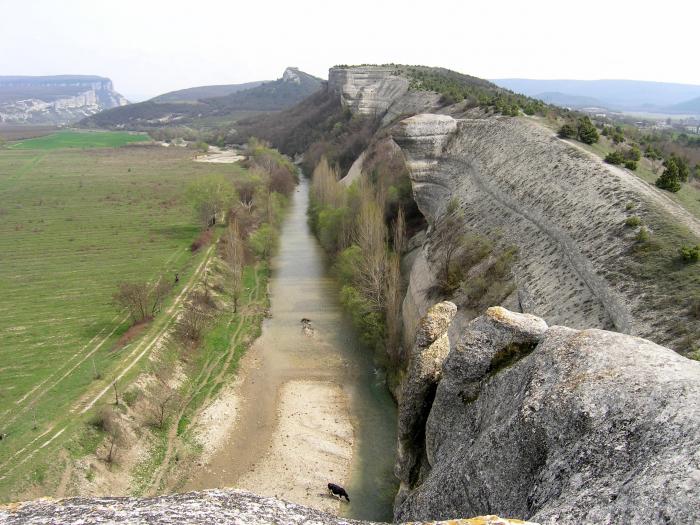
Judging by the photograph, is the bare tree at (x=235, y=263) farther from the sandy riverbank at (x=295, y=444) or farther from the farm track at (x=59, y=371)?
the sandy riverbank at (x=295, y=444)

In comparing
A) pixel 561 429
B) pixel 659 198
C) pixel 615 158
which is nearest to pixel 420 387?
pixel 561 429

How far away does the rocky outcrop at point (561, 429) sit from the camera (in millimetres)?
6305

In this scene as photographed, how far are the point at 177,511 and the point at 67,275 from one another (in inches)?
1875

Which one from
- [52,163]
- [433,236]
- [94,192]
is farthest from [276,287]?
[52,163]

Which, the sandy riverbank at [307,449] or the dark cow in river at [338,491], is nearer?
the dark cow in river at [338,491]

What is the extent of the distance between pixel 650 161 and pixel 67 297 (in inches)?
1834

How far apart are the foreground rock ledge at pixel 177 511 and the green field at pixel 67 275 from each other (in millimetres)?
18352

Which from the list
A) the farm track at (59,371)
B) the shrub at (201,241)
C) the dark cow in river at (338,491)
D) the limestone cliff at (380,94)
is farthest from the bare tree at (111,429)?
the limestone cliff at (380,94)

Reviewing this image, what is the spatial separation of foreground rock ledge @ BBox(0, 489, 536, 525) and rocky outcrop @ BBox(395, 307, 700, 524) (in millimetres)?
1700

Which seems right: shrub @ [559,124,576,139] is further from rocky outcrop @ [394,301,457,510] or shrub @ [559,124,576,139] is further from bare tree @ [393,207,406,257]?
rocky outcrop @ [394,301,457,510]

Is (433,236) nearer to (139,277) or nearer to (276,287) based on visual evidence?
(276,287)

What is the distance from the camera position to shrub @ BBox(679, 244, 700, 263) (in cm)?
1862

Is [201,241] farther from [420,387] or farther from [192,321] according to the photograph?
[420,387]

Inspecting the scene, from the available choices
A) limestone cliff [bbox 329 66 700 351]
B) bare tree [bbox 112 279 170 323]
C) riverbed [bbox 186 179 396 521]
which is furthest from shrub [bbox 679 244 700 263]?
bare tree [bbox 112 279 170 323]
